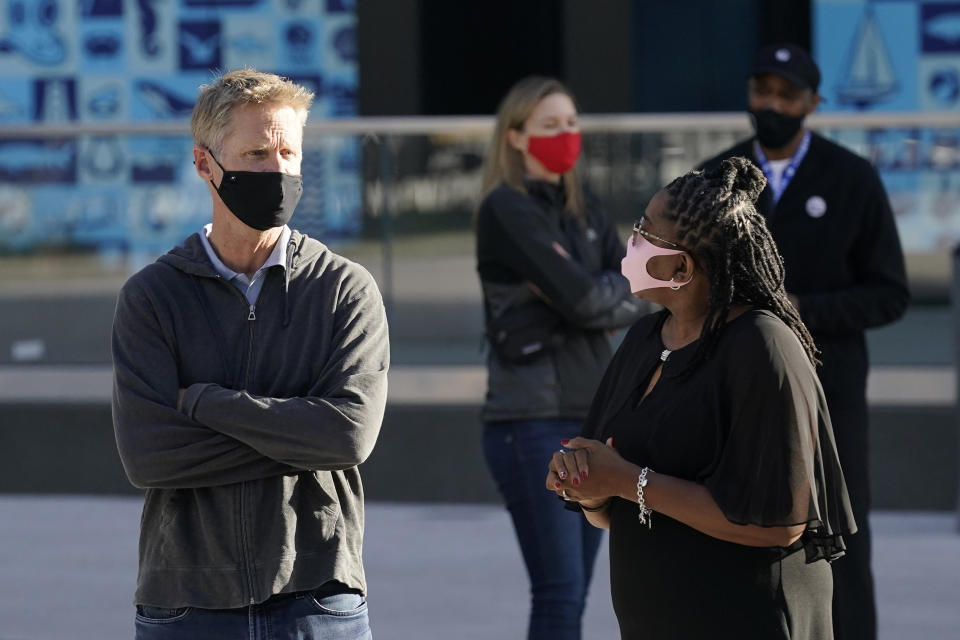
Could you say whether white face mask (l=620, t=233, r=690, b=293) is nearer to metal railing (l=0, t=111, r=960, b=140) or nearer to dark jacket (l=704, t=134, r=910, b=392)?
dark jacket (l=704, t=134, r=910, b=392)

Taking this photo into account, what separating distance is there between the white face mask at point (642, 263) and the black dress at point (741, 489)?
140 mm

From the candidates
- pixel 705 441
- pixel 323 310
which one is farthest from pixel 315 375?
pixel 705 441

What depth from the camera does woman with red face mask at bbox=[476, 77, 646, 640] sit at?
15.6 feet

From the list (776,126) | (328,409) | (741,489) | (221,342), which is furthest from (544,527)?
(741,489)

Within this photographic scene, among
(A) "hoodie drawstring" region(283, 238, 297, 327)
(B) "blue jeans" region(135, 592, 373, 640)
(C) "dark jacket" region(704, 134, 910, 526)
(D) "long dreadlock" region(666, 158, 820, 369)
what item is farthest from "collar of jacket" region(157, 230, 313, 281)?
(C) "dark jacket" region(704, 134, 910, 526)

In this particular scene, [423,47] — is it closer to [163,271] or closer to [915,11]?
[915,11]

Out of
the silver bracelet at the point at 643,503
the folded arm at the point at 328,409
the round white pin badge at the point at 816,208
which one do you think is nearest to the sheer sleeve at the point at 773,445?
the silver bracelet at the point at 643,503

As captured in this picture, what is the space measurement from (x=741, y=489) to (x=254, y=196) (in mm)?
1173

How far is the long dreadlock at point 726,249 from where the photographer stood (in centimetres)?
309

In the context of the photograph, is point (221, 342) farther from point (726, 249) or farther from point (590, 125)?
point (590, 125)

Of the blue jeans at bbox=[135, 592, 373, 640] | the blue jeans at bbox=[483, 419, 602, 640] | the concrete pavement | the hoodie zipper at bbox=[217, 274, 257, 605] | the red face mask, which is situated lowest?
the concrete pavement

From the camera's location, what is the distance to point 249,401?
3172 mm

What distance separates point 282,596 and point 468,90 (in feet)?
33.4

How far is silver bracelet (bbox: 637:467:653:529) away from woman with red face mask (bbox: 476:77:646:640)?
1.62 meters
